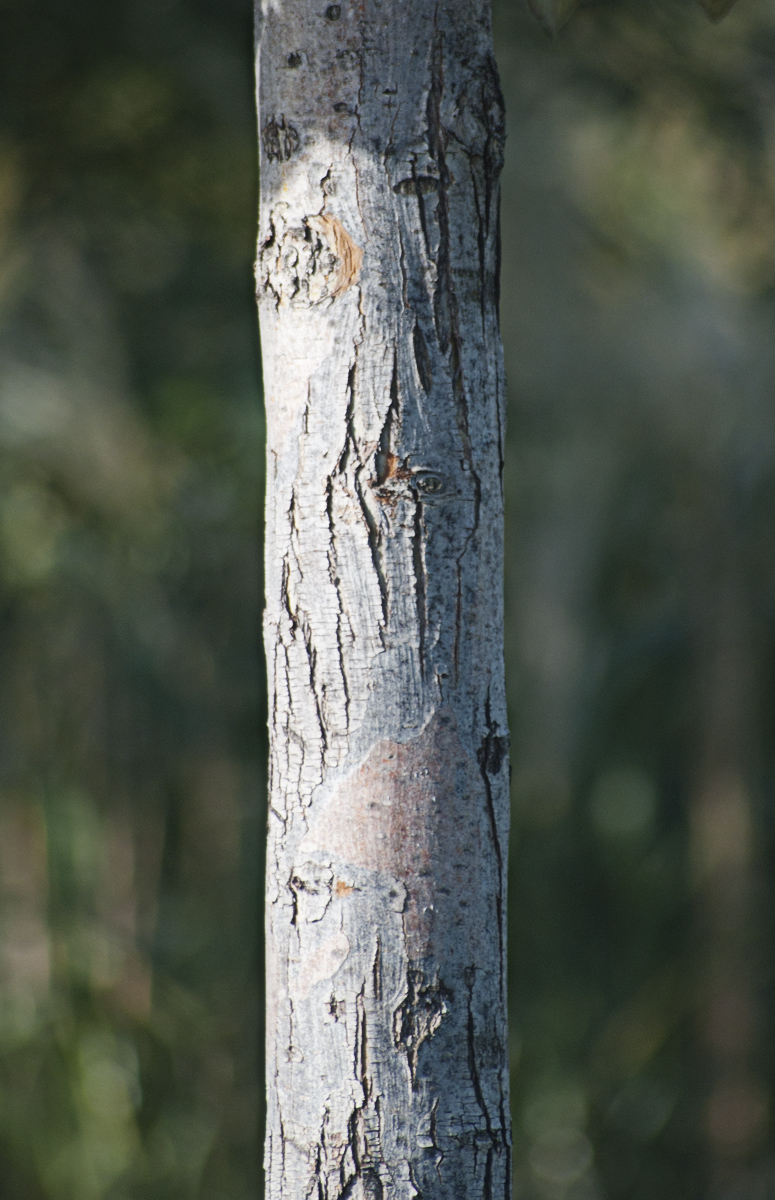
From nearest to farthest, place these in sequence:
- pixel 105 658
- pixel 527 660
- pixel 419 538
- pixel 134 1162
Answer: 1. pixel 419 538
2. pixel 134 1162
3. pixel 105 658
4. pixel 527 660

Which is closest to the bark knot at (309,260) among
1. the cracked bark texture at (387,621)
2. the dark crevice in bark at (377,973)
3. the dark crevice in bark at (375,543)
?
the cracked bark texture at (387,621)

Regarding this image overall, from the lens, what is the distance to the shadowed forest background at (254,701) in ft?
10.2

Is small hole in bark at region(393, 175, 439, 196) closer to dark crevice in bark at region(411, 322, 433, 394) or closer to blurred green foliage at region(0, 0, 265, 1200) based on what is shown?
dark crevice in bark at region(411, 322, 433, 394)

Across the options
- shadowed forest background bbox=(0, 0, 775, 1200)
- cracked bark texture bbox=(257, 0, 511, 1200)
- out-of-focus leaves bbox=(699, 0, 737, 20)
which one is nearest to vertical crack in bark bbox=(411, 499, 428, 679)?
cracked bark texture bbox=(257, 0, 511, 1200)

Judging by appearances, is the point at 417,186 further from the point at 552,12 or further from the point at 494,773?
the point at 494,773

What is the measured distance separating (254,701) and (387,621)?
8.89 feet

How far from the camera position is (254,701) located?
136 inches

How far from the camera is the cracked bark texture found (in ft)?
2.61

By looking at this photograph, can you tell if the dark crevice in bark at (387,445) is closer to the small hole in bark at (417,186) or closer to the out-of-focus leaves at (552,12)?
the small hole in bark at (417,186)

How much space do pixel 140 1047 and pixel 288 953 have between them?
262 cm

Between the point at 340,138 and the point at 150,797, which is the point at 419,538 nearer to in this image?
the point at 340,138

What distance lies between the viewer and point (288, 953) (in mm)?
831

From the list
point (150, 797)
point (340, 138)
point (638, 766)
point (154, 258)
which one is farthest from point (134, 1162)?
point (340, 138)

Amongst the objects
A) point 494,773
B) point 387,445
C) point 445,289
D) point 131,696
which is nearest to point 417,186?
point 445,289
